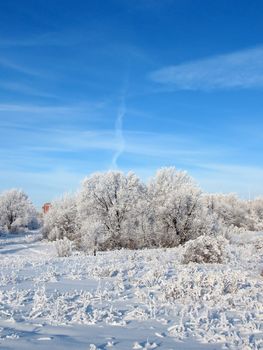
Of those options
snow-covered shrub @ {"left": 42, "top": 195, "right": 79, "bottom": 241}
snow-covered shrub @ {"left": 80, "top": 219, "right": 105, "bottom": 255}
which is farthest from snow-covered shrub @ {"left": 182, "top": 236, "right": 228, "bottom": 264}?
snow-covered shrub @ {"left": 42, "top": 195, "right": 79, "bottom": 241}

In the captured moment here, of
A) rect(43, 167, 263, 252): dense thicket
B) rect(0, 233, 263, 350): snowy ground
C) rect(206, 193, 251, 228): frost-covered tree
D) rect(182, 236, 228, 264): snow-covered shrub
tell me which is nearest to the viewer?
rect(0, 233, 263, 350): snowy ground

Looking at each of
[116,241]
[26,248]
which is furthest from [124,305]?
[26,248]

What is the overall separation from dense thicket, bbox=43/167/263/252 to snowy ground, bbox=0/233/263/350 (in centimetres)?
1994

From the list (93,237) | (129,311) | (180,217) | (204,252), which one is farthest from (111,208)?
(129,311)

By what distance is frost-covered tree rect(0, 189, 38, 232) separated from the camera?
55562 mm

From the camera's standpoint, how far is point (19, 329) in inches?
250

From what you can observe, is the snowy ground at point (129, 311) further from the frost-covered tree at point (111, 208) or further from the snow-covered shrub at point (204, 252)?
the frost-covered tree at point (111, 208)

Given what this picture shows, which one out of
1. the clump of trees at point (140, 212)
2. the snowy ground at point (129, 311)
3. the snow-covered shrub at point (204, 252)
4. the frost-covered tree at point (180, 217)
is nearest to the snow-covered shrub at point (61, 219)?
the clump of trees at point (140, 212)

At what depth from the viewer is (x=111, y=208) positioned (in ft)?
108

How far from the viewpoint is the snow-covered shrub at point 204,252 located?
14.1 meters

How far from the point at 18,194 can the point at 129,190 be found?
100ft

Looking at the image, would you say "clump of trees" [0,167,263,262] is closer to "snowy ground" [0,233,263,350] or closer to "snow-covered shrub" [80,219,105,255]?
"snow-covered shrub" [80,219,105,255]

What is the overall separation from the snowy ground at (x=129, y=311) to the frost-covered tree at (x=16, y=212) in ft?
149

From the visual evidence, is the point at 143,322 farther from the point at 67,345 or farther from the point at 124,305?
the point at 67,345
